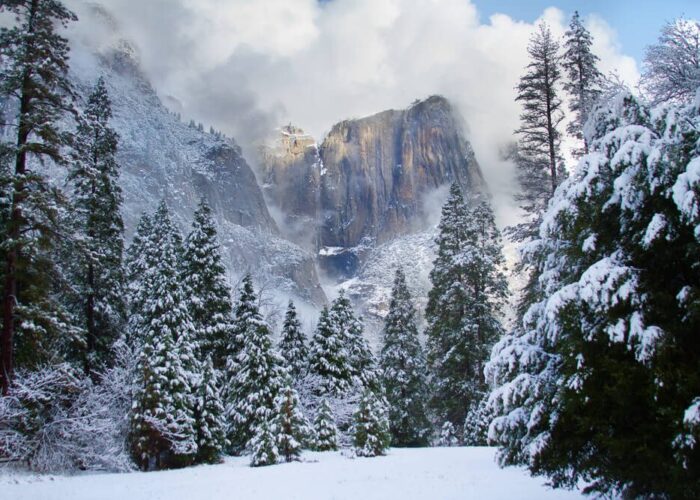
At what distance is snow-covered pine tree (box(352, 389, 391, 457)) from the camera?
2239cm

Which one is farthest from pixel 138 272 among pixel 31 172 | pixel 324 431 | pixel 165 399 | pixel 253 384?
pixel 31 172

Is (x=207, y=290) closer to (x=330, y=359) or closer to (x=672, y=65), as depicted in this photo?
(x=330, y=359)

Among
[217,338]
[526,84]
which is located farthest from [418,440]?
[526,84]

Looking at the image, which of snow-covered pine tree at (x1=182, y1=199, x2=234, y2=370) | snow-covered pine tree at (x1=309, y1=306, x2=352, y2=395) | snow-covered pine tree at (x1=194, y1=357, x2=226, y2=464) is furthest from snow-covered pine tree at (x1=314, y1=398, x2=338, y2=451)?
snow-covered pine tree at (x1=182, y1=199, x2=234, y2=370)

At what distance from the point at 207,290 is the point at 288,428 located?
36.6 feet

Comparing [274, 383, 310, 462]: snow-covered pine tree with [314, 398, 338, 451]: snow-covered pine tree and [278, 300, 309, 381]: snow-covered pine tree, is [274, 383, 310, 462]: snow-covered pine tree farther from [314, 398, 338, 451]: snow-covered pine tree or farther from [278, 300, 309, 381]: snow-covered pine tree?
[278, 300, 309, 381]: snow-covered pine tree

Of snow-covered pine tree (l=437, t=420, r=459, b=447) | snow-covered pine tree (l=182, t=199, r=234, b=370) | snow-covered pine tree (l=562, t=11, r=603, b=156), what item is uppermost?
snow-covered pine tree (l=562, t=11, r=603, b=156)

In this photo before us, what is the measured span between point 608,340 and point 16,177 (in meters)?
14.3

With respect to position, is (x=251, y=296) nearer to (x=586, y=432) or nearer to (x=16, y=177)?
(x=16, y=177)

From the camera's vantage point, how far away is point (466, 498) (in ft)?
37.1

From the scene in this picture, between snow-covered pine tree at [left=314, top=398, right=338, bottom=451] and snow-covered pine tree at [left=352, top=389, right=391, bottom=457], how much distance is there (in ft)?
16.9

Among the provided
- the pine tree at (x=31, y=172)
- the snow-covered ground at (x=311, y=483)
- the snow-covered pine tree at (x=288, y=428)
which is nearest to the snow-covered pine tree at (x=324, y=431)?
the snow-covered pine tree at (x=288, y=428)

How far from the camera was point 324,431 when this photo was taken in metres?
28.2

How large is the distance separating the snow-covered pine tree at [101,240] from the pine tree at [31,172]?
6.78 m
